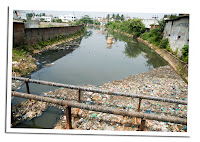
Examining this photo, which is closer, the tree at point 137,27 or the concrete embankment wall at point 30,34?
the concrete embankment wall at point 30,34

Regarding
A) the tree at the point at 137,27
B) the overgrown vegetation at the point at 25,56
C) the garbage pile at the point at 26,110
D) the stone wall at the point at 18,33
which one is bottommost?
the garbage pile at the point at 26,110

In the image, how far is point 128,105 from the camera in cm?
404

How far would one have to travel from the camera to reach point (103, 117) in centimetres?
339

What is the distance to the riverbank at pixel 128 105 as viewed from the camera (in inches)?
124

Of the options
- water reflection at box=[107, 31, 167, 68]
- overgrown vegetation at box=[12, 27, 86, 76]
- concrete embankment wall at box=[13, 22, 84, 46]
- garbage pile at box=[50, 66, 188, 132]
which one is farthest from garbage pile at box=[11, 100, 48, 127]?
water reflection at box=[107, 31, 167, 68]

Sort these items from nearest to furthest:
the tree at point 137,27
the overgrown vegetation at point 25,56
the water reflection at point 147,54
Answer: the overgrown vegetation at point 25,56, the water reflection at point 147,54, the tree at point 137,27

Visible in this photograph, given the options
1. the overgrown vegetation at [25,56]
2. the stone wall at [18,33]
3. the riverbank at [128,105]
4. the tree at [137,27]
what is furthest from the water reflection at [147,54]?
the stone wall at [18,33]

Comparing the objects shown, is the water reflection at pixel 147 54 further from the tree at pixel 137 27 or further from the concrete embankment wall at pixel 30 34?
the tree at pixel 137 27

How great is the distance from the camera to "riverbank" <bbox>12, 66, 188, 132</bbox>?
3156 millimetres

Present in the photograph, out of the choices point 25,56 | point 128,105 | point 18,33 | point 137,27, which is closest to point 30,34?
point 18,33

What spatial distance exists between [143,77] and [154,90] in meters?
1.52

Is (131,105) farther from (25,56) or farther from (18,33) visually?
(18,33)

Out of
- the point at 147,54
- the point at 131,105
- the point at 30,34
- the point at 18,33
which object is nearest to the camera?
the point at 131,105

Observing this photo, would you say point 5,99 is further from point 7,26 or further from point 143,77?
point 143,77
